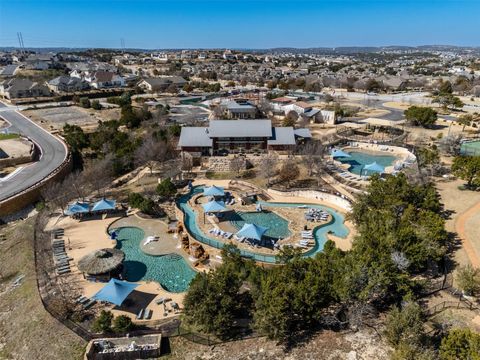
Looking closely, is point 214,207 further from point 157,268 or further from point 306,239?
point 306,239

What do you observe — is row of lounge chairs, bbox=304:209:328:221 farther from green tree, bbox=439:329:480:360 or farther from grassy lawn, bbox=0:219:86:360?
grassy lawn, bbox=0:219:86:360

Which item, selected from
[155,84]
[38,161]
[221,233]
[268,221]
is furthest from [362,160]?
[155,84]

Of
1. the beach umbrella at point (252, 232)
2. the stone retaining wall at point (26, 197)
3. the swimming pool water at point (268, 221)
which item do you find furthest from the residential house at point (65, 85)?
the beach umbrella at point (252, 232)

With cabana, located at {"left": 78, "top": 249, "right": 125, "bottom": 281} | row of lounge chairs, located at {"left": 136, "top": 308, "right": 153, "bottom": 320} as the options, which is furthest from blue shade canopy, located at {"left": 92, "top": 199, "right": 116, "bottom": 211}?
row of lounge chairs, located at {"left": 136, "top": 308, "right": 153, "bottom": 320}

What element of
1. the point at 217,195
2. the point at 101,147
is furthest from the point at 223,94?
the point at 217,195

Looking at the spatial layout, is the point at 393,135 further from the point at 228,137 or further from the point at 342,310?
the point at 342,310

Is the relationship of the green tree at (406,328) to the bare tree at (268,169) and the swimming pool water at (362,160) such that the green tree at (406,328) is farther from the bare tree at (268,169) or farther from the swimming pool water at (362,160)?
the swimming pool water at (362,160)
